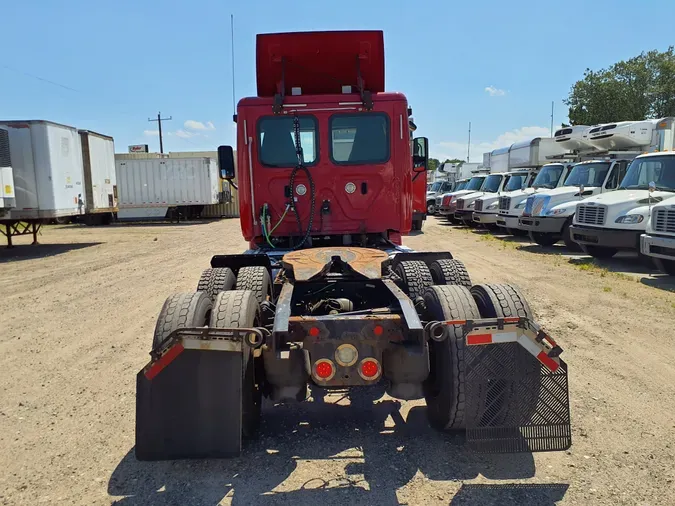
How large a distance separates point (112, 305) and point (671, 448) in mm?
7526

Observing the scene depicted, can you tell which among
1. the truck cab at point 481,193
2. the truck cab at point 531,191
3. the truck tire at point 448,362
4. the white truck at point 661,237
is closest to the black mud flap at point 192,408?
the truck tire at point 448,362

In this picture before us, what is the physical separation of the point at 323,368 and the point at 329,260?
129 centimetres

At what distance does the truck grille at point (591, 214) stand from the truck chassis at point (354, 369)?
877 cm

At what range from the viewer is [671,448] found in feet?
11.9

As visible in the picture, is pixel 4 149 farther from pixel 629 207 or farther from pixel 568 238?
pixel 629 207

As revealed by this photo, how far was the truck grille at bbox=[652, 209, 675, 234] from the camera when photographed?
9.25m

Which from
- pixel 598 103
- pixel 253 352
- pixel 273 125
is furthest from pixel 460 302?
pixel 598 103

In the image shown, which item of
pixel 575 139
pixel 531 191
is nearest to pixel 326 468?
pixel 531 191

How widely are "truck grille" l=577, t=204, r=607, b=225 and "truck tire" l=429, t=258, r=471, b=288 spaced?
759 centimetres

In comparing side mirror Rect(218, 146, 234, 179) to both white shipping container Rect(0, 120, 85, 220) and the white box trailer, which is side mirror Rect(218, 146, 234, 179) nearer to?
white shipping container Rect(0, 120, 85, 220)

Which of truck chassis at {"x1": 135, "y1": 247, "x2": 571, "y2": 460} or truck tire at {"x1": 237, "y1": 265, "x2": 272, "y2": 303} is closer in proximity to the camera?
truck chassis at {"x1": 135, "y1": 247, "x2": 571, "y2": 460}

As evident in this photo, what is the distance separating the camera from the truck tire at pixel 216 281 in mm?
4723

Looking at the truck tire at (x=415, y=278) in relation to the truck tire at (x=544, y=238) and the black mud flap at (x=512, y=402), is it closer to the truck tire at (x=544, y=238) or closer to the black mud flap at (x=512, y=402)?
the black mud flap at (x=512, y=402)

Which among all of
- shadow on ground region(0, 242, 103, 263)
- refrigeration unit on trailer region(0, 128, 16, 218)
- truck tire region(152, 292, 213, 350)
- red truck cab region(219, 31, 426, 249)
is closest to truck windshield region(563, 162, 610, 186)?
red truck cab region(219, 31, 426, 249)
